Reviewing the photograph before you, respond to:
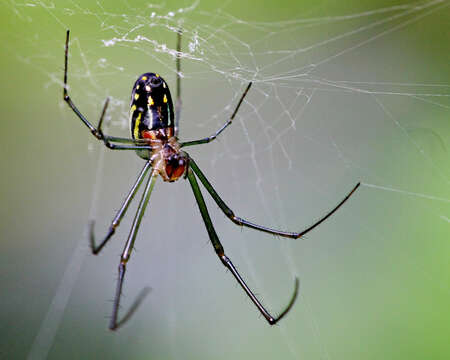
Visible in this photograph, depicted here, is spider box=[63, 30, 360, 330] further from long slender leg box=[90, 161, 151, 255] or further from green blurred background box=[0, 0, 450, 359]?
green blurred background box=[0, 0, 450, 359]

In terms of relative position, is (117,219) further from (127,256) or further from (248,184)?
(248,184)

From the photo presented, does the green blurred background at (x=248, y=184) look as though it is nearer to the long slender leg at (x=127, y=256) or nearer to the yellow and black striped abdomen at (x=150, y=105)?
the yellow and black striped abdomen at (x=150, y=105)

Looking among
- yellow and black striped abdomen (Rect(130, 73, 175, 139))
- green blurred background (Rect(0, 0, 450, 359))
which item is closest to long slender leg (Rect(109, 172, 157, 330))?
yellow and black striped abdomen (Rect(130, 73, 175, 139))

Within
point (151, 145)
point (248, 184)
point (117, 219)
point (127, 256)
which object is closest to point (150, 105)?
point (151, 145)

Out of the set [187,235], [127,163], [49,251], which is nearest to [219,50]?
[187,235]

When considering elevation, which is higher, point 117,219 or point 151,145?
point 151,145

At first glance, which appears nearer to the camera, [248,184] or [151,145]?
[151,145]

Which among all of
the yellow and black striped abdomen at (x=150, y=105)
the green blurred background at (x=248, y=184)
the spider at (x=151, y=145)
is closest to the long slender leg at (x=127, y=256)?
the spider at (x=151, y=145)
